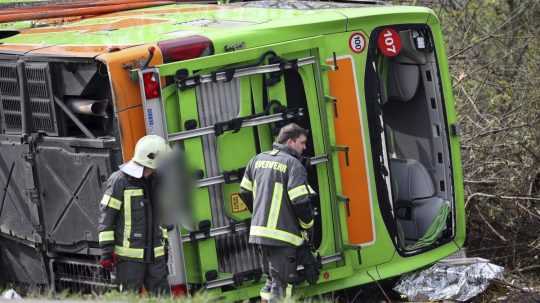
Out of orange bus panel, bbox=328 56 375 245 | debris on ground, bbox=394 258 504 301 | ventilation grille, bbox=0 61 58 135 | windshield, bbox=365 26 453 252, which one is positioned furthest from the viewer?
debris on ground, bbox=394 258 504 301

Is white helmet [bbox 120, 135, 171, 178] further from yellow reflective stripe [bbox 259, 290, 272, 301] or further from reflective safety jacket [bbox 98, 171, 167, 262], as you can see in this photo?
yellow reflective stripe [bbox 259, 290, 272, 301]

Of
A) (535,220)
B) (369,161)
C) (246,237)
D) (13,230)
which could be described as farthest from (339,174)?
(535,220)

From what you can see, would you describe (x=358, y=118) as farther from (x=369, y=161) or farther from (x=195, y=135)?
(x=195, y=135)

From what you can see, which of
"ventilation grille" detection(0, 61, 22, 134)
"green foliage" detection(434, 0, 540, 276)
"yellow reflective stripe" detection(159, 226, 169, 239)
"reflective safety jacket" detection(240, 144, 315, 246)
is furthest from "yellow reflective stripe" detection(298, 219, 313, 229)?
"green foliage" detection(434, 0, 540, 276)

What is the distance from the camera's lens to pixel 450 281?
896 cm

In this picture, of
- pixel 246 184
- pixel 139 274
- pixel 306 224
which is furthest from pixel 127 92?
pixel 306 224

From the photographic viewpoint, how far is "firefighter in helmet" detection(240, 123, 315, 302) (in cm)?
736

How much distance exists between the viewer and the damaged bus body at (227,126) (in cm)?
727

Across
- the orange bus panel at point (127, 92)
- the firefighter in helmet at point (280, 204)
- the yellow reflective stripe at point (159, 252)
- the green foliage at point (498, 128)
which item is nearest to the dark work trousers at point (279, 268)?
the firefighter in helmet at point (280, 204)

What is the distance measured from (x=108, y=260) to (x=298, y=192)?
1334mm

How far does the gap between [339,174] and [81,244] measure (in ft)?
6.23

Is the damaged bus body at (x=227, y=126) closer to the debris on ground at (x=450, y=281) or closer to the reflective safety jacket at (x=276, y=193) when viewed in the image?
the reflective safety jacket at (x=276, y=193)

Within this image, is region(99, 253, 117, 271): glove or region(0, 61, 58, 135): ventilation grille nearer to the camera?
region(99, 253, 117, 271): glove

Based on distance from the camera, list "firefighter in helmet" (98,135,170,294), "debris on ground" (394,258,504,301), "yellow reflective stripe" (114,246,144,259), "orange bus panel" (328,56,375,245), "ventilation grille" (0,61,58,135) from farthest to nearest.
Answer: "debris on ground" (394,258,504,301) < "orange bus panel" (328,56,375,245) < "ventilation grille" (0,61,58,135) < "yellow reflective stripe" (114,246,144,259) < "firefighter in helmet" (98,135,170,294)
